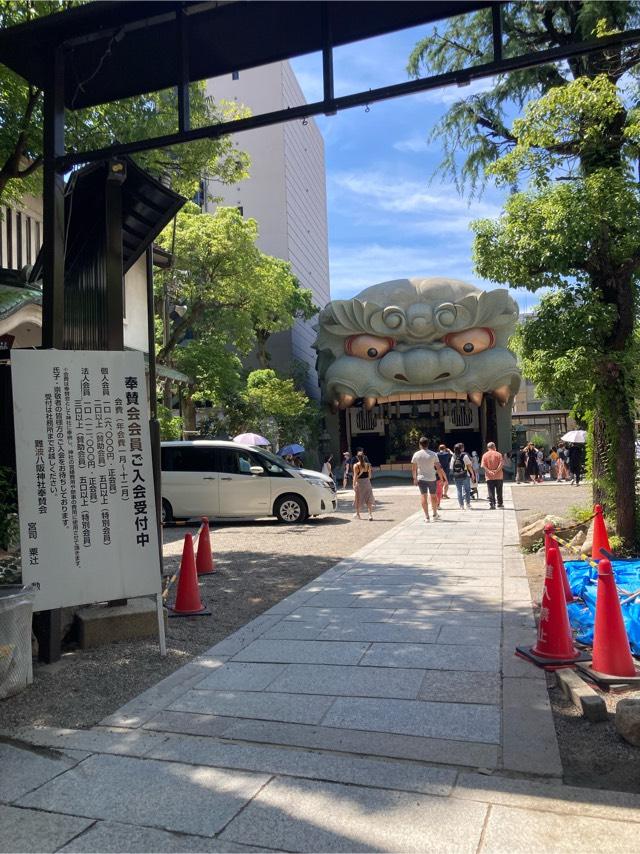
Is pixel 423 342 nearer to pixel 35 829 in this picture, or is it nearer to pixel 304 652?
pixel 304 652

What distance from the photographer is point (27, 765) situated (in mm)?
3406

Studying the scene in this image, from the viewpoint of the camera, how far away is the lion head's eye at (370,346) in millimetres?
33406

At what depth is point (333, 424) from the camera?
36.2 m

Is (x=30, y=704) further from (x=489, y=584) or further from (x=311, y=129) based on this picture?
(x=311, y=129)

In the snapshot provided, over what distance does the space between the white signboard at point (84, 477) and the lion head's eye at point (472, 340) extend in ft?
95.7

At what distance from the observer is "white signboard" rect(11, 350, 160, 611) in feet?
15.8

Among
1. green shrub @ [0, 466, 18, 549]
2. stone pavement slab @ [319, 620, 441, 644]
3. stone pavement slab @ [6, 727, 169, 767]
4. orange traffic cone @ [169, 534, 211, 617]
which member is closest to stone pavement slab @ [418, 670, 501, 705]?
stone pavement slab @ [319, 620, 441, 644]

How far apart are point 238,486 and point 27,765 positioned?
1088 cm

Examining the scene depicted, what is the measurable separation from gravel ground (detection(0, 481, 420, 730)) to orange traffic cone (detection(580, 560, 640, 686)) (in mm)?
3084

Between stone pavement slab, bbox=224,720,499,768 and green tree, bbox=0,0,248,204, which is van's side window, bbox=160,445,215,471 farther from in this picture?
stone pavement slab, bbox=224,720,499,768

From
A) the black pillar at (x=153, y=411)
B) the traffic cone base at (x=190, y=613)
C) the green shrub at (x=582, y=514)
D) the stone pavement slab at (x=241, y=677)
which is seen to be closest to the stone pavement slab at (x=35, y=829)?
the stone pavement slab at (x=241, y=677)

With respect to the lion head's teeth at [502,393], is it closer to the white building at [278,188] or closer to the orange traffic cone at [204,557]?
the white building at [278,188]

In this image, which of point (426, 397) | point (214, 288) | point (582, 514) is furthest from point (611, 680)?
point (426, 397)

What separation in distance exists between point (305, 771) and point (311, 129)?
5648 centimetres
